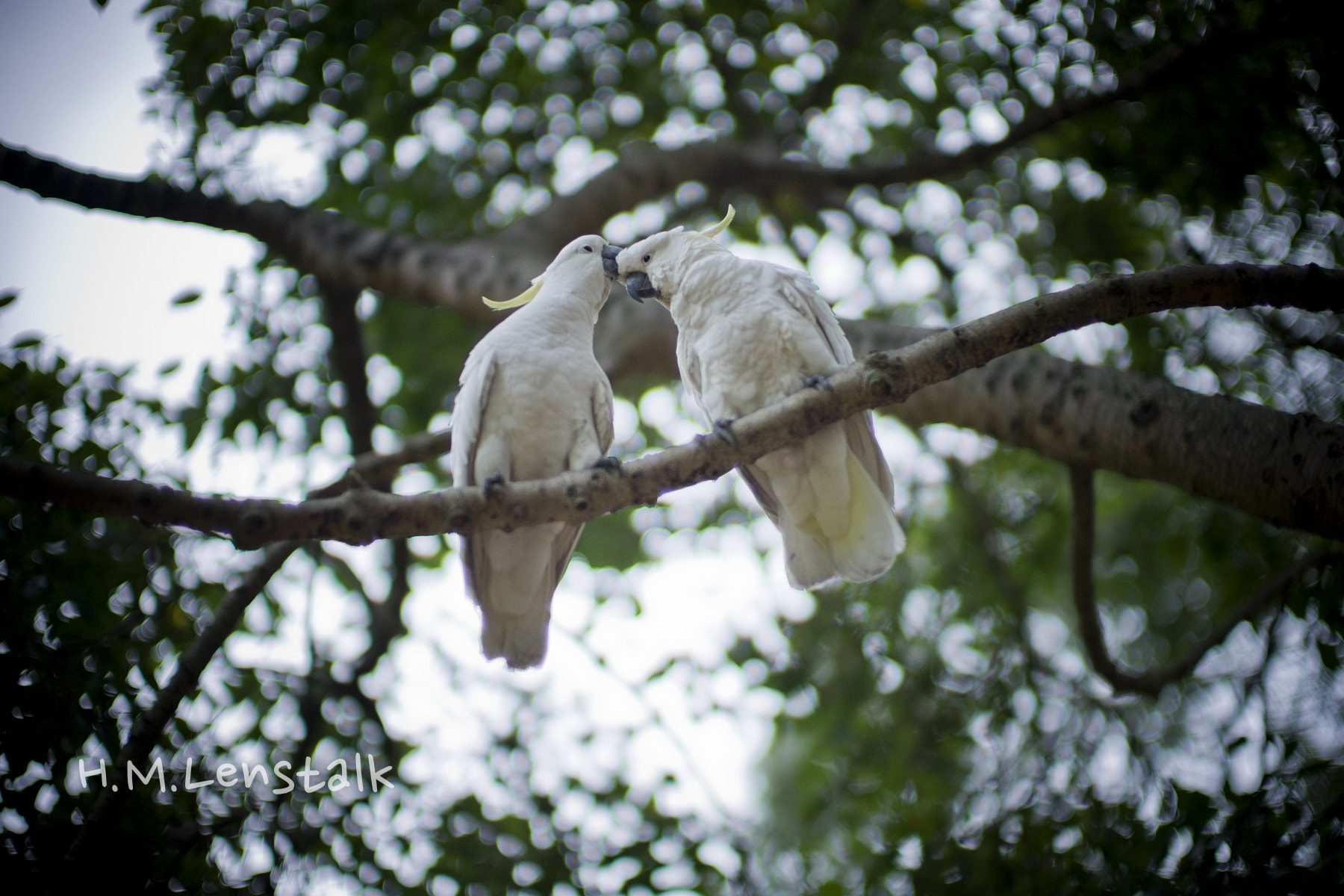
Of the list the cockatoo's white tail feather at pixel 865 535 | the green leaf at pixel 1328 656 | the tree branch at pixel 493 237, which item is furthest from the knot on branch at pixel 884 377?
the green leaf at pixel 1328 656

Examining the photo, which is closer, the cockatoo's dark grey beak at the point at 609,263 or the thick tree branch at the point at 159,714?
the thick tree branch at the point at 159,714

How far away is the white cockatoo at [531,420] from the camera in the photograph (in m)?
2.20

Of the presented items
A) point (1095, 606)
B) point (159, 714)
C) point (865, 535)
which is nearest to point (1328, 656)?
point (1095, 606)

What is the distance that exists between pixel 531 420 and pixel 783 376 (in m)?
0.75

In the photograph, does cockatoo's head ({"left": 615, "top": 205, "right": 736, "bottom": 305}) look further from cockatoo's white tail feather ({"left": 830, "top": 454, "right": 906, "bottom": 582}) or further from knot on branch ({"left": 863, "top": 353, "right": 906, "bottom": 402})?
cockatoo's white tail feather ({"left": 830, "top": 454, "right": 906, "bottom": 582})

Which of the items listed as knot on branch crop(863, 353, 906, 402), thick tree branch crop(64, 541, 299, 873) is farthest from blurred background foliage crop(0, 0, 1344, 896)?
knot on branch crop(863, 353, 906, 402)

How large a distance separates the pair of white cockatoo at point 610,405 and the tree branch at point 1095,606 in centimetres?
134

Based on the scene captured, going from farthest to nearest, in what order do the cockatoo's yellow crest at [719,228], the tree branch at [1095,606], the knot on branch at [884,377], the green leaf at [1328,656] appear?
the tree branch at [1095,606] < the green leaf at [1328,656] < the cockatoo's yellow crest at [719,228] < the knot on branch at [884,377]

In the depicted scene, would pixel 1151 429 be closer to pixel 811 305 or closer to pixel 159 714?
pixel 811 305

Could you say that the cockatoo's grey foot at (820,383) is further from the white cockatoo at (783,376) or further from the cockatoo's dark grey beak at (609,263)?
the cockatoo's dark grey beak at (609,263)

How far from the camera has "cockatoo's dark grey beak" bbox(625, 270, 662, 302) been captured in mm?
2322

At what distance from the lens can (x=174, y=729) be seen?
8.88 feet

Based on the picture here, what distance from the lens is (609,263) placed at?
2314 mm

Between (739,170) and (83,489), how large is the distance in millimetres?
3604
